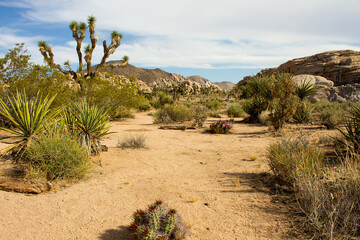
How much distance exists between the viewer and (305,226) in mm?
3445

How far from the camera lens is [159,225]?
317 centimetres

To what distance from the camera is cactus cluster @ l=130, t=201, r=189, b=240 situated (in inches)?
121

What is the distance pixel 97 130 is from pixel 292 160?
5045 millimetres

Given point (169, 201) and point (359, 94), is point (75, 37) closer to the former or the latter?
point (169, 201)

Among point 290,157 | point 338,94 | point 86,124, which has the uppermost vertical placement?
point 338,94

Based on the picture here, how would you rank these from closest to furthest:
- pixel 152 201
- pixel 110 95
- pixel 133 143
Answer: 1. pixel 152 201
2. pixel 133 143
3. pixel 110 95

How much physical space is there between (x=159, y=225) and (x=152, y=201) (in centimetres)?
151

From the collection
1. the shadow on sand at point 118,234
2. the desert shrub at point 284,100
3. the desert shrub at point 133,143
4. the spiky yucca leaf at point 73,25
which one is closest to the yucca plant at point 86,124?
the desert shrub at point 133,143

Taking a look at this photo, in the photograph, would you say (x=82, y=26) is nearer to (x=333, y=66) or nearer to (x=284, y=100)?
(x=284, y=100)

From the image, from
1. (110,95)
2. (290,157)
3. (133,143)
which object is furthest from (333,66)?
(290,157)

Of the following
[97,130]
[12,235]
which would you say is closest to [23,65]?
[97,130]

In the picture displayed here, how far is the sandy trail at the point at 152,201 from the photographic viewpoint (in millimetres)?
3533

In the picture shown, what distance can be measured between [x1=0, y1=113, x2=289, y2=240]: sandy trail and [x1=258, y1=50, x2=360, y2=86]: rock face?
120 ft

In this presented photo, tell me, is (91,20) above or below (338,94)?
above
